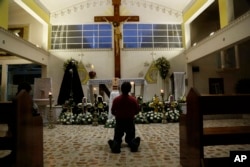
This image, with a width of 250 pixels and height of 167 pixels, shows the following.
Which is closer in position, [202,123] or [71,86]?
[202,123]

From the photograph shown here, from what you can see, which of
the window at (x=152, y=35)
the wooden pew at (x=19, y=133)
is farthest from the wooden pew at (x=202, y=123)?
the window at (x=152, y=35)

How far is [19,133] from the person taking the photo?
2.50 m

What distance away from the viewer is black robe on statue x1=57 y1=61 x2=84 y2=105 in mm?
10312

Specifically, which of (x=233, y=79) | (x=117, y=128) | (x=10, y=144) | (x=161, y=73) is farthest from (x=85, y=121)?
(x=233, y=79)

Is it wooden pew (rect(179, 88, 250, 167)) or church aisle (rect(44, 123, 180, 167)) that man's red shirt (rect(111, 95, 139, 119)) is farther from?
wooden pew (rect(179, 88, 250, 167))

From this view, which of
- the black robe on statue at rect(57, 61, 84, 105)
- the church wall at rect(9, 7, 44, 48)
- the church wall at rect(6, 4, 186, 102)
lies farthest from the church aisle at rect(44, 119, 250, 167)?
the church wall at rect(9, 7, 44, 48)

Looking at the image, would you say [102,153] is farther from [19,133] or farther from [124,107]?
[19,133]

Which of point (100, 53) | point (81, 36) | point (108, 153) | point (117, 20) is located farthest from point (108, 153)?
point (81, 36)

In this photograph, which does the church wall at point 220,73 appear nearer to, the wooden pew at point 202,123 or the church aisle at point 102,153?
the church aisle at point 102,153

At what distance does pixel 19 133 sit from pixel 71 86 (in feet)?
26.9

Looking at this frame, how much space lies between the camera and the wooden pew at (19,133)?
246 centimetres

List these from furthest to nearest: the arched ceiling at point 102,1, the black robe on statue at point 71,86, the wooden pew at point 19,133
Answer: the arched ceiling at point 102,1 → the black robe on statue at point 71,86 → the wooden pew at point 19,133

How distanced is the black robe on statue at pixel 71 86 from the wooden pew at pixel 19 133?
23.9ft

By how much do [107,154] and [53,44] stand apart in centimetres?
905
